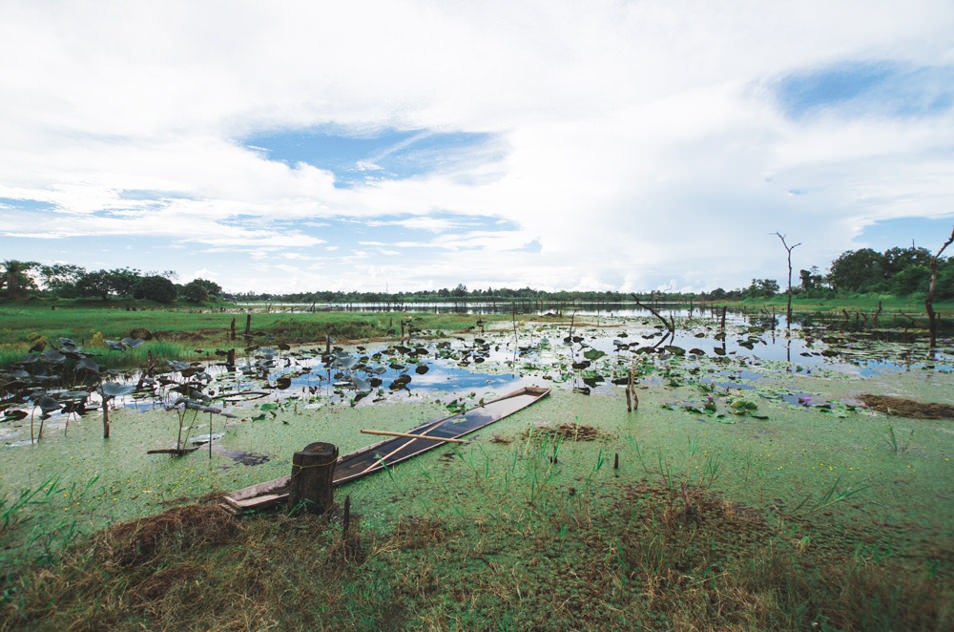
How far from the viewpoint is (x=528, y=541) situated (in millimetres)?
2949

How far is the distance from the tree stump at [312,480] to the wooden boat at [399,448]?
0.21 meters

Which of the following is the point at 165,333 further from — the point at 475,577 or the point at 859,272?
the point at 859,272

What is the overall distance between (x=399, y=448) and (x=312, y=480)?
1.27 m

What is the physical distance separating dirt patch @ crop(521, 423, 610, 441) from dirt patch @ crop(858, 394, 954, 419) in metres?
4.32

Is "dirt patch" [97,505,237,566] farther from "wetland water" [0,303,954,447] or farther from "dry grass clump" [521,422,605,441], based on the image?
"dry grass clump" [521,422,605,441]

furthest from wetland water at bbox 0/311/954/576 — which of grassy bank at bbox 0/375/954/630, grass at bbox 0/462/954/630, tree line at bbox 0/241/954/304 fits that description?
tree line at bbox 0/241/954/304

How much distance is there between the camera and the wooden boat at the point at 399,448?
3299 millimetres

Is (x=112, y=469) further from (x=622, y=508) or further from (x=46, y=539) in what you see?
(x=622, y=508)

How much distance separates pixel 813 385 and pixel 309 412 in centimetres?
914

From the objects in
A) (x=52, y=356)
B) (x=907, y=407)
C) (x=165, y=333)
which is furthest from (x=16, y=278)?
(x=907, y=407)

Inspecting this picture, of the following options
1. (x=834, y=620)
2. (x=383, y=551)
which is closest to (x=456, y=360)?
(x=383, y=551)

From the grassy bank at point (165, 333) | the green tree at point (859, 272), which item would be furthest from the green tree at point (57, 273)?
the green tree at point (859, 272)

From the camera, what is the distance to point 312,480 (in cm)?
320

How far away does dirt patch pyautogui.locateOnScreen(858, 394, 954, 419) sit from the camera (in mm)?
5844
